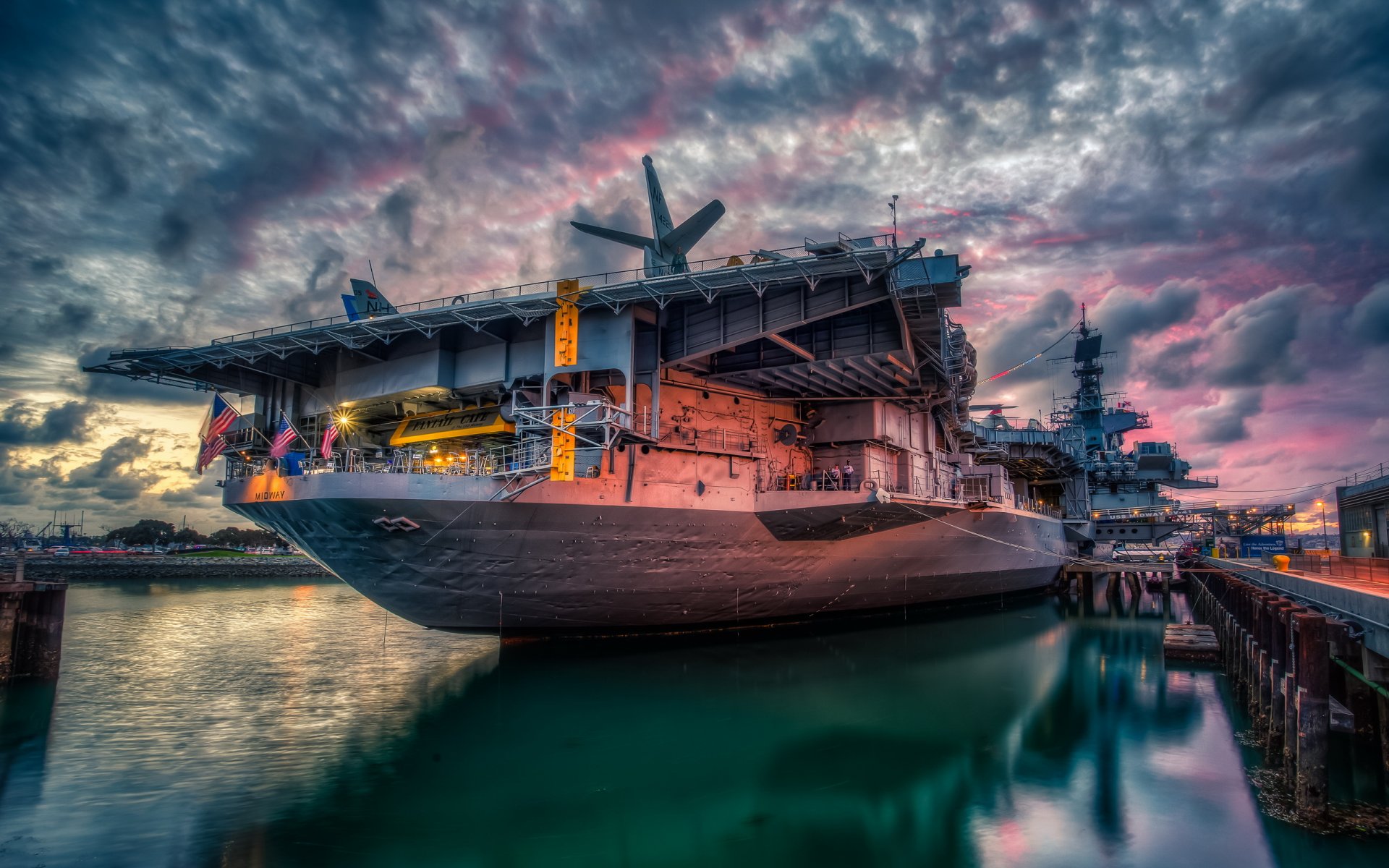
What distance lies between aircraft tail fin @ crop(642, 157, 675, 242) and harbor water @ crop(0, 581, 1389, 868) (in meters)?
10.7

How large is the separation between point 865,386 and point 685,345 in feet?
20.4

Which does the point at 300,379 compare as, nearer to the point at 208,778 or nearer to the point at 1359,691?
the point at 208,778

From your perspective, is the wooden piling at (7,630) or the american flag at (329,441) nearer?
the wooden piling at (7,630)

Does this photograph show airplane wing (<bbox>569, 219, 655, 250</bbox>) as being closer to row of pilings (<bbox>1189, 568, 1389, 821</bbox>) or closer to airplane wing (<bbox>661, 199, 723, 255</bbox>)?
airplane wing (<bbox>661, 199, 723, 255</bbox>)

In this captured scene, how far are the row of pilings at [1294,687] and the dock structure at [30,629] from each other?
21.3 meters

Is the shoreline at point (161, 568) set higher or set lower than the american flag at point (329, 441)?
lower

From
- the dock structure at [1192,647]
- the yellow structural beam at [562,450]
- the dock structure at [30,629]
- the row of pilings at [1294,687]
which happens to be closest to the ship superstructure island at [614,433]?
the yellow structural beam at [562,450]

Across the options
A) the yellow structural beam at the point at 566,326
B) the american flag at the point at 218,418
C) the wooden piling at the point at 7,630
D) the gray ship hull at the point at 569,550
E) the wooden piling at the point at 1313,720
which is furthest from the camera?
the american flag at the point at 218,418

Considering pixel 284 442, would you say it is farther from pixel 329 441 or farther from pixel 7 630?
pixel 7 630

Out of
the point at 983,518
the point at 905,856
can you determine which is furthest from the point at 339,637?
the point at 983,518

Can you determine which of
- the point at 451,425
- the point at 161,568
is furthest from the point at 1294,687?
the point at 161,568

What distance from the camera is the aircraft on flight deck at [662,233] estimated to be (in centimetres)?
1788

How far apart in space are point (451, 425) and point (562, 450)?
526 centimetres

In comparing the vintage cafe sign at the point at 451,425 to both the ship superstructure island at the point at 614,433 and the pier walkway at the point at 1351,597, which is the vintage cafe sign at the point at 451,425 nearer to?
the ship superstructure island at the point at 614,433
